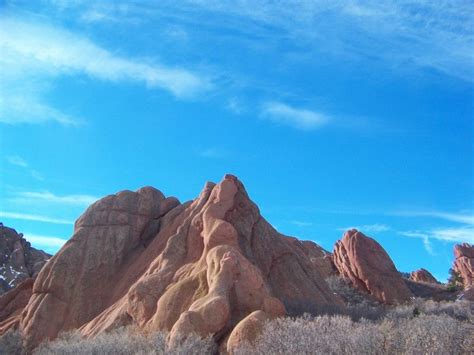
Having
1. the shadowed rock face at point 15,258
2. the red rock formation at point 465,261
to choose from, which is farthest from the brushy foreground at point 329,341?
the red rock formation at point 465,261

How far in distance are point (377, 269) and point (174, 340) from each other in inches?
1247

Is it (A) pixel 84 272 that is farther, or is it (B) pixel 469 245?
(B) pixel 469 245

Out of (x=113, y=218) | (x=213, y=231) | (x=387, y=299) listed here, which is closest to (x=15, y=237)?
(x=113, y=218)

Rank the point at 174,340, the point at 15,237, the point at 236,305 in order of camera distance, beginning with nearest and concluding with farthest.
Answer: the point at 174,340, the point at 236,305, the point at 15,237

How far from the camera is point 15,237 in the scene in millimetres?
57781

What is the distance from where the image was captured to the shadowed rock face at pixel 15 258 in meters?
50.6

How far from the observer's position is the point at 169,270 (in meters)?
22.1

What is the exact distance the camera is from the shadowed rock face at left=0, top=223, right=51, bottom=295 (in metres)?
50.6

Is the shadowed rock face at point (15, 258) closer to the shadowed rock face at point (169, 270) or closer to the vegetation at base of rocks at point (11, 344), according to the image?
the shadowed rock face at point (169, 270)

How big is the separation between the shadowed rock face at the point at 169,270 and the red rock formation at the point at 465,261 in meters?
37.4

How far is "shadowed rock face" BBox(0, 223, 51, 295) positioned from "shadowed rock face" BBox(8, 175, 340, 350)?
2404 centimetres

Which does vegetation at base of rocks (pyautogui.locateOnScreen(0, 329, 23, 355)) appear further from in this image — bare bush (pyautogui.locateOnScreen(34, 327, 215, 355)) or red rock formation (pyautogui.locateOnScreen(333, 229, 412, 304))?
red rock formation (pyautogui.locateOnScreen(333, 229, 412, 304))

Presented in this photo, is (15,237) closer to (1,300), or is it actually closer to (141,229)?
(1,300)

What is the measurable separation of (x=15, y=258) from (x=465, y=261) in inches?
1839
